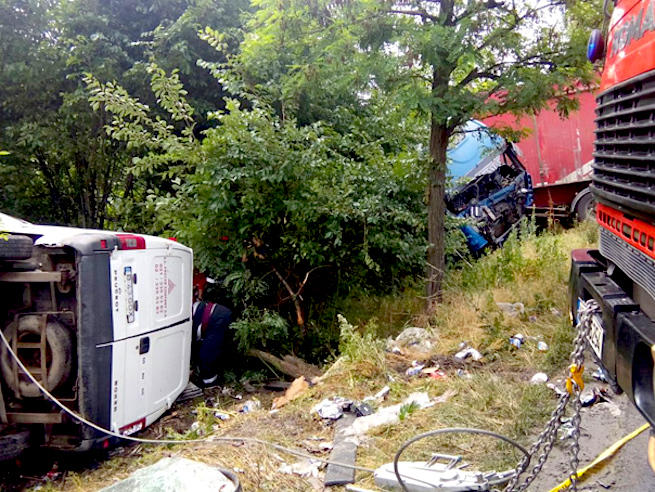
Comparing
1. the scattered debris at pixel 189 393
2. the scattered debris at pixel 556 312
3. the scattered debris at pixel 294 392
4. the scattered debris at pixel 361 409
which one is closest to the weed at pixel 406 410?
the scattered debris at pixel 361 409

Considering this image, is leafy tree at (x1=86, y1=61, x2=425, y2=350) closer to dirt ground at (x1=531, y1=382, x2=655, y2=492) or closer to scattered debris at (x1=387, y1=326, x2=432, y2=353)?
scattered debris at (x1=387, y1=326, x2=432, y2=353)

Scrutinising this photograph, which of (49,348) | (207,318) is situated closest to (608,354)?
(49,348)

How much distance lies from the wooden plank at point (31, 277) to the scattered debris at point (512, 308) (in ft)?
13.8

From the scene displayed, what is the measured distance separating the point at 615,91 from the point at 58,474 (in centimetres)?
477

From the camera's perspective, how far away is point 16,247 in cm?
407

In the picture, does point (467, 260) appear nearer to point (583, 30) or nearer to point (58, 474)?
point (583, 30)

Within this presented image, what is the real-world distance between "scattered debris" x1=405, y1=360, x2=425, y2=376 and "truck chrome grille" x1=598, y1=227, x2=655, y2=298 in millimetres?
2120

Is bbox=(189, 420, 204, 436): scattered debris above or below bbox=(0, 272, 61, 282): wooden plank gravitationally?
below

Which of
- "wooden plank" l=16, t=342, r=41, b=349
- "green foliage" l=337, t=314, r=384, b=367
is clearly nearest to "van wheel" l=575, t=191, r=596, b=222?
"green foliage" l=337, t=314, r=384, b=367

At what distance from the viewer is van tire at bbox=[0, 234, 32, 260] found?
3.99 meters

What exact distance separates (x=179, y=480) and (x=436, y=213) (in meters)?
4.48

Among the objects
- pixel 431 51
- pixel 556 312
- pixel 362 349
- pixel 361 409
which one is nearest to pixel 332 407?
pixel 361 409

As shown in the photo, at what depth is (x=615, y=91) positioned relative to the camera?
260 cm

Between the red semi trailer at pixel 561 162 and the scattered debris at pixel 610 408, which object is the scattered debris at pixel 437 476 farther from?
the red semi trailer at pixel 561 162
